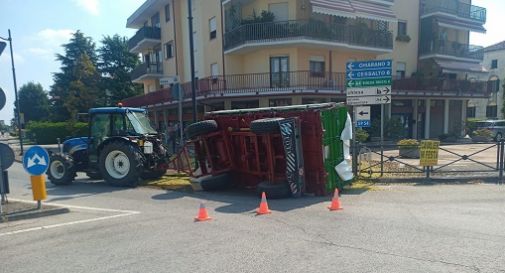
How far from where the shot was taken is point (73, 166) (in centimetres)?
1049

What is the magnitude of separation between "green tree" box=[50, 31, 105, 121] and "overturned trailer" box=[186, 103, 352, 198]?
38315 millimetres

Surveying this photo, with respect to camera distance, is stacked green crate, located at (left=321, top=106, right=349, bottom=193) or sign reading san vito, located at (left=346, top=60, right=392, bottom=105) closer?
stacked green crate, located at (left=321, top=106, right=349, bottom=193)

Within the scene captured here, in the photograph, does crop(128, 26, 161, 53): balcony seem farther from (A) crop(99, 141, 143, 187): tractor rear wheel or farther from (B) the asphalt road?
(B) the asphalt road

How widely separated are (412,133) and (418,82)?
16.1ft

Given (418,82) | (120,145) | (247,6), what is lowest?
(120,145)

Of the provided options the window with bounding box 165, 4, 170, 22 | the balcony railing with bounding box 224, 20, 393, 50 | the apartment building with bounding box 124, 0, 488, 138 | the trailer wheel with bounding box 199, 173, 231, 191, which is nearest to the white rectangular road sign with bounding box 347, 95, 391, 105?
the trailer wheel with bounding box 199, 173, 231, 191

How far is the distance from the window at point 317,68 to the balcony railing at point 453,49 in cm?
1208

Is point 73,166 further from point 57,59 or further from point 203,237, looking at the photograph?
point 57,59

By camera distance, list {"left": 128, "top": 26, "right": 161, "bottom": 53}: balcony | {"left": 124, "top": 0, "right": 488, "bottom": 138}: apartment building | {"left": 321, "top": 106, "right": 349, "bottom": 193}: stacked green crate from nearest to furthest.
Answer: {"left": 321, "top": 106, "right": 349, "bottom": 193}: stacked green crate, {"left": 124, "top": 0, "right": 488, "bottom": 138}: apartment building, {"left": 128, "top": 26, "right": 161, "bottom": 53}: balcony

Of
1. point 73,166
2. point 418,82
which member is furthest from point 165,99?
point 418,82

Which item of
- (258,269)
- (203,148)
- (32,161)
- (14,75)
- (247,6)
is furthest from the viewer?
(247,6)

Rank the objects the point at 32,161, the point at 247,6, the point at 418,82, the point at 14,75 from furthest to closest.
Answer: the point at 418,82 < the point at 247,6 < the point at 14,75 < the point at 32,161

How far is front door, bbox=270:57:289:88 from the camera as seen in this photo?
73.8 ft

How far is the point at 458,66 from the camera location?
30.9 meters
